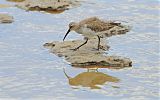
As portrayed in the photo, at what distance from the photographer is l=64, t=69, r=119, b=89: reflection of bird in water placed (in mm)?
8320

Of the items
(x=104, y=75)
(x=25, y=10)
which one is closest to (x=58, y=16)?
(x=25, y=10)

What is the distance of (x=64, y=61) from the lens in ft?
30.2

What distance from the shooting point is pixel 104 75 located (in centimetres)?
861

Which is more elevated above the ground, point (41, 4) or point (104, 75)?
point (41, 4)

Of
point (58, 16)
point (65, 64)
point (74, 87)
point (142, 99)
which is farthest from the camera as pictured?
point (58, 16)

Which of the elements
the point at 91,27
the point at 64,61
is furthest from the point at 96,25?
the point at 64,61

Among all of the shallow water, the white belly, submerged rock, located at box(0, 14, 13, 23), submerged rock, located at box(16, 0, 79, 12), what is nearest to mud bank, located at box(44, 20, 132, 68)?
the shallow water

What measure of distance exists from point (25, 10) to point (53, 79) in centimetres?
447

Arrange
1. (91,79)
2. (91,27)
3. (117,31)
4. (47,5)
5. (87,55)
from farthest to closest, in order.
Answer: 1. (47,5)
2. (117,31)
3. (91,27)
4. (87,55)
5. (91,79)

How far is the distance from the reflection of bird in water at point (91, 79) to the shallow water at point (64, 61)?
0.34ft

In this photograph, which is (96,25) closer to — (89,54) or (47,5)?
(89,54)

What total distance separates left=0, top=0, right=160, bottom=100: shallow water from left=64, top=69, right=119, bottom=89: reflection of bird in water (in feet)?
0.34

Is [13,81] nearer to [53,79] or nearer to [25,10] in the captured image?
[53,79]

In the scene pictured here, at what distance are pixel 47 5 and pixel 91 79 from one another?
4.54 m
